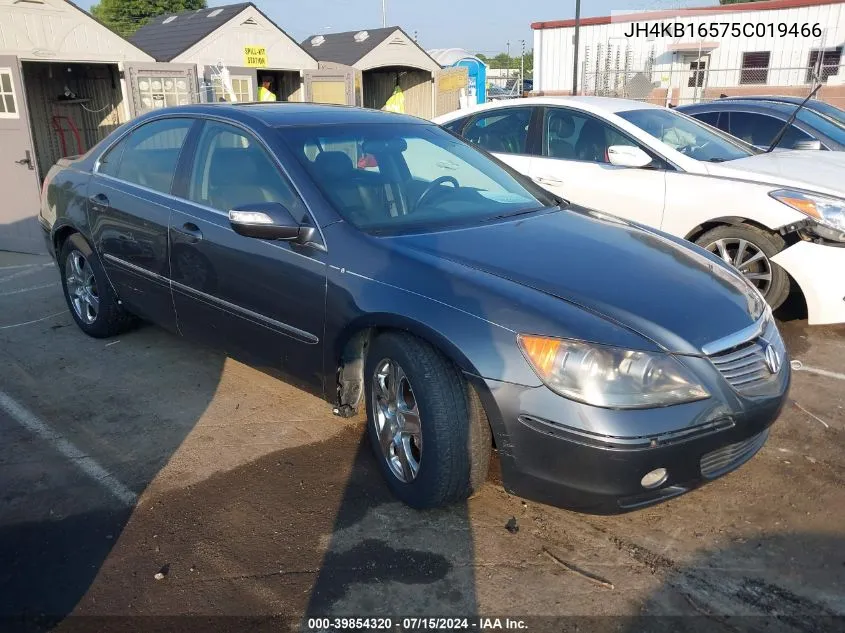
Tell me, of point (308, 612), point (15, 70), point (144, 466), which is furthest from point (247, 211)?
point (15, 70)

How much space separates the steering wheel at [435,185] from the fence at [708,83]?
917 inches

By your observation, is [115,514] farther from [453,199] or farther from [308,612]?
[453,199]

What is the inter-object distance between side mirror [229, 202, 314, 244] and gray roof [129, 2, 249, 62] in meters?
11.5

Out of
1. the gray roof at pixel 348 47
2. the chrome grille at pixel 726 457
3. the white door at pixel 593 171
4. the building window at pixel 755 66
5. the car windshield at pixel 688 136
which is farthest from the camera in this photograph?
the building window at pixel 755 66

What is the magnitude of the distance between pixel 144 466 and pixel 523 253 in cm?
205

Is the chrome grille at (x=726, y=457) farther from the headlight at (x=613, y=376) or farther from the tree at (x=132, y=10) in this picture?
the tree at (x=132, y=10)

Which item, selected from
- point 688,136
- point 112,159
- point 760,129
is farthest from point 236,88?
point 688,136

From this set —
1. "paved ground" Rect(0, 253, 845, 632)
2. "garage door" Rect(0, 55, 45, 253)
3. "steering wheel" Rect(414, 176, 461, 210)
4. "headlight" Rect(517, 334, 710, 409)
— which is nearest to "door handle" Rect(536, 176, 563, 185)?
"steering wheel" Rect(414, 176, 461, 210)

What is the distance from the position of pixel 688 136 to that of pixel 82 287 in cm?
486

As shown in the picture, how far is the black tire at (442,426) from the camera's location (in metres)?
2.73

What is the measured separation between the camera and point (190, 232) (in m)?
3.76

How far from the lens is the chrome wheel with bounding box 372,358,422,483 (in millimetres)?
2947

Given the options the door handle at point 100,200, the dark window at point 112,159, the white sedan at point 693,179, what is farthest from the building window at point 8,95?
the white sedan at point 693,179

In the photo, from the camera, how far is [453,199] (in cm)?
364
